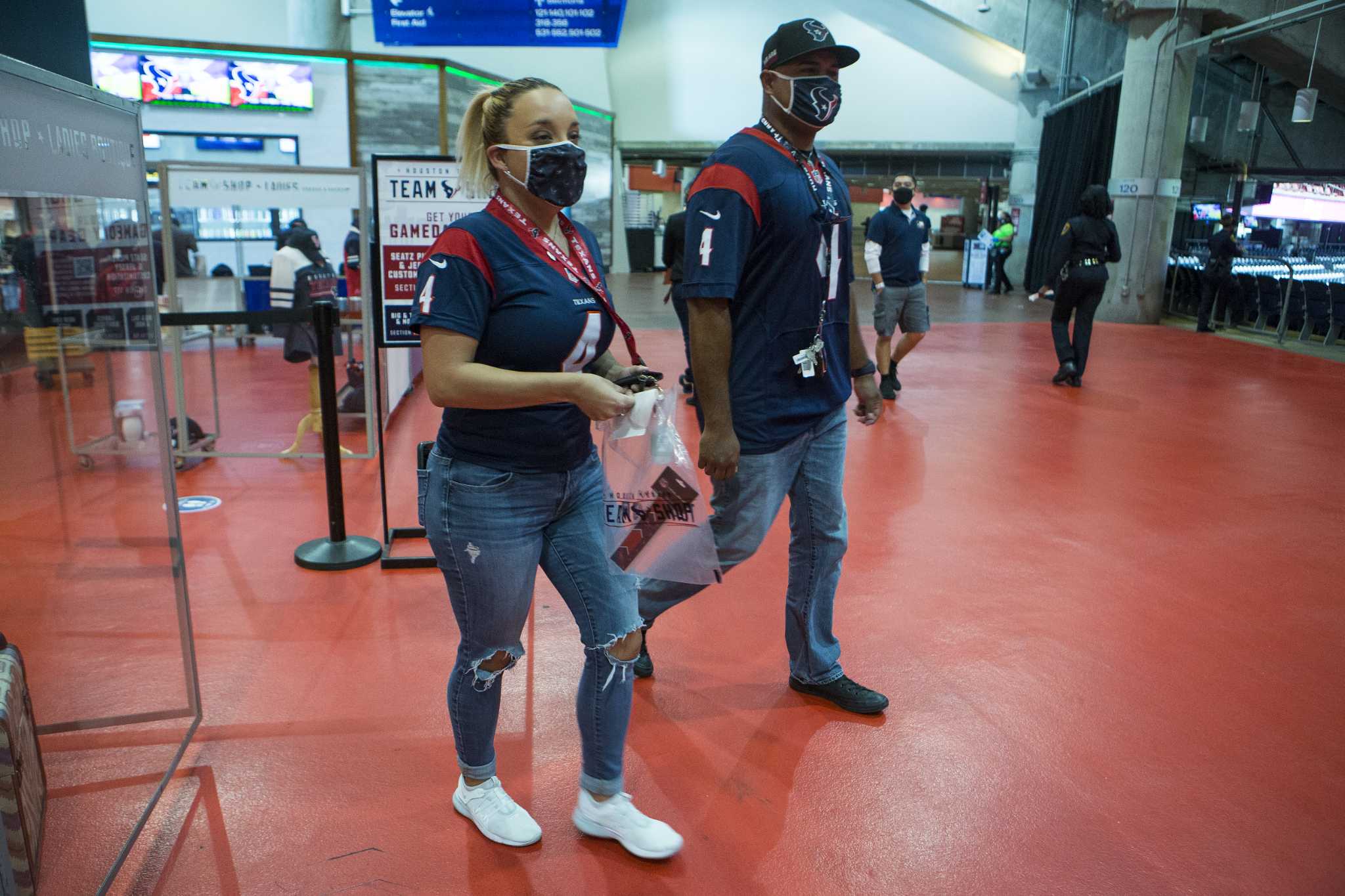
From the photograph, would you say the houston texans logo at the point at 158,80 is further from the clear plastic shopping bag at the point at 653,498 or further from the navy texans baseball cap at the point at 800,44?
the clear plastic shopping bag at the point at 653,498

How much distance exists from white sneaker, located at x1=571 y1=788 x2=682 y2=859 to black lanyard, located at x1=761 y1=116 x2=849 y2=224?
144 centimetres

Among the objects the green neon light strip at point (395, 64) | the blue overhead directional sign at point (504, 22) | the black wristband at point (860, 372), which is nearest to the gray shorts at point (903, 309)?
the black wristband at point (860, 372)

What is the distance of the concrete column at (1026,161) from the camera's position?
64.1 ft

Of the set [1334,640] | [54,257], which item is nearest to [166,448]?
[54,257]

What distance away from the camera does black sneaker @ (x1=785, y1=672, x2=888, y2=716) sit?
8.50 feet

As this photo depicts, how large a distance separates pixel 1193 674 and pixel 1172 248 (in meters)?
14.1

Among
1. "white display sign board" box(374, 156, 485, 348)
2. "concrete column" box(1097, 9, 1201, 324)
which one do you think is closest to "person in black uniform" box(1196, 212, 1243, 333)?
"concrete column" box(1097, 9, 1201, 324)

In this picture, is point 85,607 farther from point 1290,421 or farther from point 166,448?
point 1290,421

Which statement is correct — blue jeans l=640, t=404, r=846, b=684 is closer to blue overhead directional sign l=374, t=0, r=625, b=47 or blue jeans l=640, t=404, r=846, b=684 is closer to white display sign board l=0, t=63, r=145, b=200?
white display sign board l=0, t=63, r=145, b=200

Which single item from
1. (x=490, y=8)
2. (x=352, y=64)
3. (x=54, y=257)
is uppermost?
(x=490, y=8)

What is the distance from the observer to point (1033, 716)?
8.56ft

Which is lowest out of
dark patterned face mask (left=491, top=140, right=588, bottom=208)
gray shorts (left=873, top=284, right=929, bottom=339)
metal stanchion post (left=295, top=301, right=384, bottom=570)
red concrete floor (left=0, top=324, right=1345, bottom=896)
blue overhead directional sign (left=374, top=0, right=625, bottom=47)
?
red concrete floor (left=0, top=324, right=1345, bottom=896)

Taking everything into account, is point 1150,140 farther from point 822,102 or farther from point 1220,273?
point 822,102

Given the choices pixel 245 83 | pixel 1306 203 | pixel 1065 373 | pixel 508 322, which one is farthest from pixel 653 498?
pixel 1306 203
